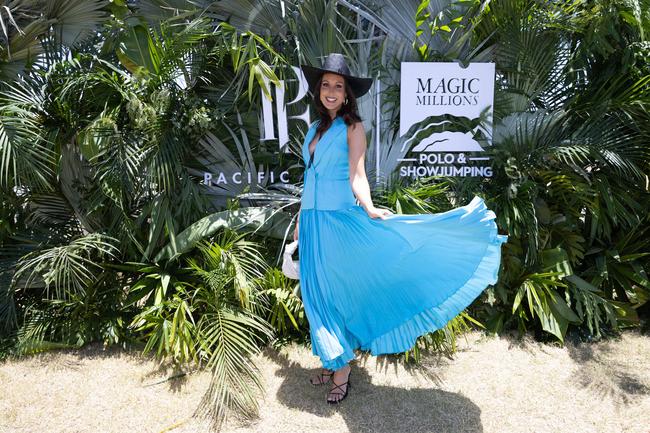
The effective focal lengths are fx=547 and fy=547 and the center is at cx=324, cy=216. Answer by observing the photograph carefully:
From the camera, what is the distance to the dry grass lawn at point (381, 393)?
3.01 metres

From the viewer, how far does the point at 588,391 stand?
3.33 m

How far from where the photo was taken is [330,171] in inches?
120

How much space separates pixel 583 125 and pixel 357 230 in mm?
2120

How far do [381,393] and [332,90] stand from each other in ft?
5.95

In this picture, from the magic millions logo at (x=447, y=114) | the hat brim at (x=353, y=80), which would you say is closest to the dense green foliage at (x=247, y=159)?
the magic millions logo at (x=447, y=114)

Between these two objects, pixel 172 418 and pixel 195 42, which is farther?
pixel 195 42

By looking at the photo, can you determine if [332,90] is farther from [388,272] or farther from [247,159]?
[247,159]

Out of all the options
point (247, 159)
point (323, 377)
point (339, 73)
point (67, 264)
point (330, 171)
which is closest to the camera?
point (339, 73)

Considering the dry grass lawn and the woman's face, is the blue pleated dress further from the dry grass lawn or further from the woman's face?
the dry grass lawn

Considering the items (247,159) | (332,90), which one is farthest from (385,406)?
(247,159)

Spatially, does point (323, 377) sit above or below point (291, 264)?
below

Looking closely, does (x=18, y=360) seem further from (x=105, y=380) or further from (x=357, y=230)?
(x=357, y=230)

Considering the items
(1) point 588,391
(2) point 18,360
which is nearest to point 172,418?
(2) point 18,360

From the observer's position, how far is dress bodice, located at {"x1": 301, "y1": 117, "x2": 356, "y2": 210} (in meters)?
3.00
